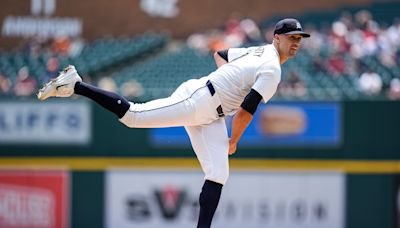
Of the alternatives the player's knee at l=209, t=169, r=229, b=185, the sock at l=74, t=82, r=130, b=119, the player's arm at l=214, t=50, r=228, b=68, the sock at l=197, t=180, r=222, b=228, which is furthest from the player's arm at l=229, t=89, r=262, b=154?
the sock at l=74, t=82, r=130, b=119

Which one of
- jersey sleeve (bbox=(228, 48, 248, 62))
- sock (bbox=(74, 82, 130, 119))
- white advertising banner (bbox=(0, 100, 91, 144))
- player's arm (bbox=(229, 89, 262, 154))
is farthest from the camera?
white advertising banner (bbox=(0, 100, 91, 144))

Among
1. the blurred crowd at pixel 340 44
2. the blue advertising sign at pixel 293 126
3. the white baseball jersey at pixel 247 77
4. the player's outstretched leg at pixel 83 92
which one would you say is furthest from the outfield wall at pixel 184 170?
the player's outstretched leg at pixel 83 92

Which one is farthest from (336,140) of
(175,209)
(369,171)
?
(175,209)

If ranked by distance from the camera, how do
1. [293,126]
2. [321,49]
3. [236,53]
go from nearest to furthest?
1. [236,53]
2. [293,126]
3. [321,49]

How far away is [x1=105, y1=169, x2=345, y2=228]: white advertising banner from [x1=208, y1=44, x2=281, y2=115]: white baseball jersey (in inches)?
155

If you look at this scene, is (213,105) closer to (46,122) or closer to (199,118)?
(199,118)

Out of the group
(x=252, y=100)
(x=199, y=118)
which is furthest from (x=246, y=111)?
(x=199, y=118)

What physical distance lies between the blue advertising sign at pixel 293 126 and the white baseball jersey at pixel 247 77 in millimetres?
3805

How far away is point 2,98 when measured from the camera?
962 centimetres

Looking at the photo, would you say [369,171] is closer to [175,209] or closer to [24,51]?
[175,209]

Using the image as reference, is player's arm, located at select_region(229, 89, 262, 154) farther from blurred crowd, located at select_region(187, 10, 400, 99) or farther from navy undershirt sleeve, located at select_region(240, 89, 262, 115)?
blurred crowd, located at select_region(187, 10, 400, 99)

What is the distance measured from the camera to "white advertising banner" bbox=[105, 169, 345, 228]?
30.9 ft

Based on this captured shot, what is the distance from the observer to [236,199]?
9.47 meters

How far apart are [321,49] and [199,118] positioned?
683cm
